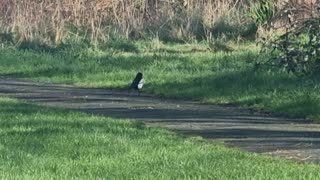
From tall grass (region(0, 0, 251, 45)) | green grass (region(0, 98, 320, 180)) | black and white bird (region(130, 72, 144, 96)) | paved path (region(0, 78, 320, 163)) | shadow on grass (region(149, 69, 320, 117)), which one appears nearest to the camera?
green grass (region(0, 98, 320, 180))

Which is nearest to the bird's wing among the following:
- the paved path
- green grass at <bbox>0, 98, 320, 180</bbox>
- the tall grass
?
the paved path

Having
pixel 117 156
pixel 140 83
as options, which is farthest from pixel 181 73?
pixel 117 156

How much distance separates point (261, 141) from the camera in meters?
12.9

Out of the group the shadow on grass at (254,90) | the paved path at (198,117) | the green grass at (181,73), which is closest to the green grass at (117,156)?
the paved path at (198,117)

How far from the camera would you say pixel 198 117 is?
16109 millimetres

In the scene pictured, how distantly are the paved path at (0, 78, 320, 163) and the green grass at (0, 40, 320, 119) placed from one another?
0.57m

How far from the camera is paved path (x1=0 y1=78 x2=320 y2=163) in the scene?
12.6m

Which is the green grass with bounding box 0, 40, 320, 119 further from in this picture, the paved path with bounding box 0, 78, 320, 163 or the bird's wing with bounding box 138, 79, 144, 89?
the paved path with bounding box 0, 78, 320, 163

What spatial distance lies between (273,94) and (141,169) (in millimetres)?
7937

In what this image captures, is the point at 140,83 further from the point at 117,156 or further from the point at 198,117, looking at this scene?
the point at 117,156

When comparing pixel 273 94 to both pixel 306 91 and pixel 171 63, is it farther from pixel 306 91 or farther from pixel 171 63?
pixel 171 63

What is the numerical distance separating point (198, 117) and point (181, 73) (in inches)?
259

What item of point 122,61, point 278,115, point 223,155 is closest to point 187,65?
point 122,61

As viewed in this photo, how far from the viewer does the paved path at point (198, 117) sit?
12609mm
